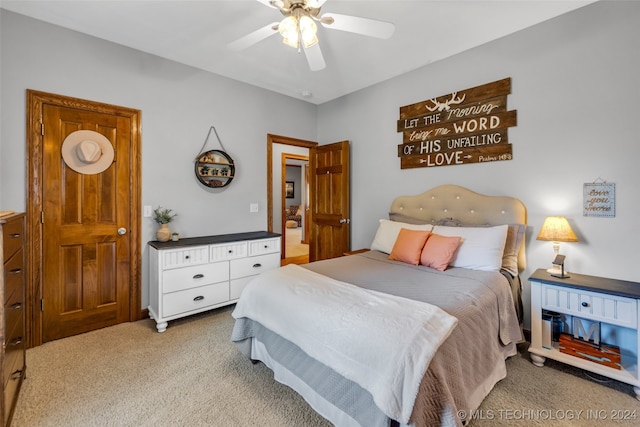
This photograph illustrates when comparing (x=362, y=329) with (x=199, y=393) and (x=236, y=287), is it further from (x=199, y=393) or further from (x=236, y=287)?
(x=236, y=287)

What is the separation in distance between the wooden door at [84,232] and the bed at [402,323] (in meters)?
1.62

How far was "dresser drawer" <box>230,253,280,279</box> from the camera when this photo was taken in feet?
10.4

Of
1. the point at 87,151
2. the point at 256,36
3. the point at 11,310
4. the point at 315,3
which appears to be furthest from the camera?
the point at 87,151

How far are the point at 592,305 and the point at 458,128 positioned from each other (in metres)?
1.89

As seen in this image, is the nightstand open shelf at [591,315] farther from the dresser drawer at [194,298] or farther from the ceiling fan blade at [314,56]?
the dresser drawer at [194,298]

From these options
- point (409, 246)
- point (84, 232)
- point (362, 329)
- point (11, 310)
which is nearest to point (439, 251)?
point (409, 246)

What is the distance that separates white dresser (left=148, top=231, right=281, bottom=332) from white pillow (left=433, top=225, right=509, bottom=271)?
2.12 metres

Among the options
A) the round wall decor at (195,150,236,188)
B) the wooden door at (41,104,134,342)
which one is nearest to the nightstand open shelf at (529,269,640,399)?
the round wall decor at (195,150,236,188)

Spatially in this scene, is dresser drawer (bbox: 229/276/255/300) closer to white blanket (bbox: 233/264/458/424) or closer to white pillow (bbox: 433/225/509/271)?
white blanket (bbox: 233/264/458/424)

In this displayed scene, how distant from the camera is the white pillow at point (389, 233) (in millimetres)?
2928

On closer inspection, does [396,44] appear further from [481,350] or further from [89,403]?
[89,403]

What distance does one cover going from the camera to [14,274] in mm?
1618

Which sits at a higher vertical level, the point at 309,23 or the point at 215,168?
the point at 309,23

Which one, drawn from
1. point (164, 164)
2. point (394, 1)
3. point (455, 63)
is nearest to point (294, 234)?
point (164, 164)
